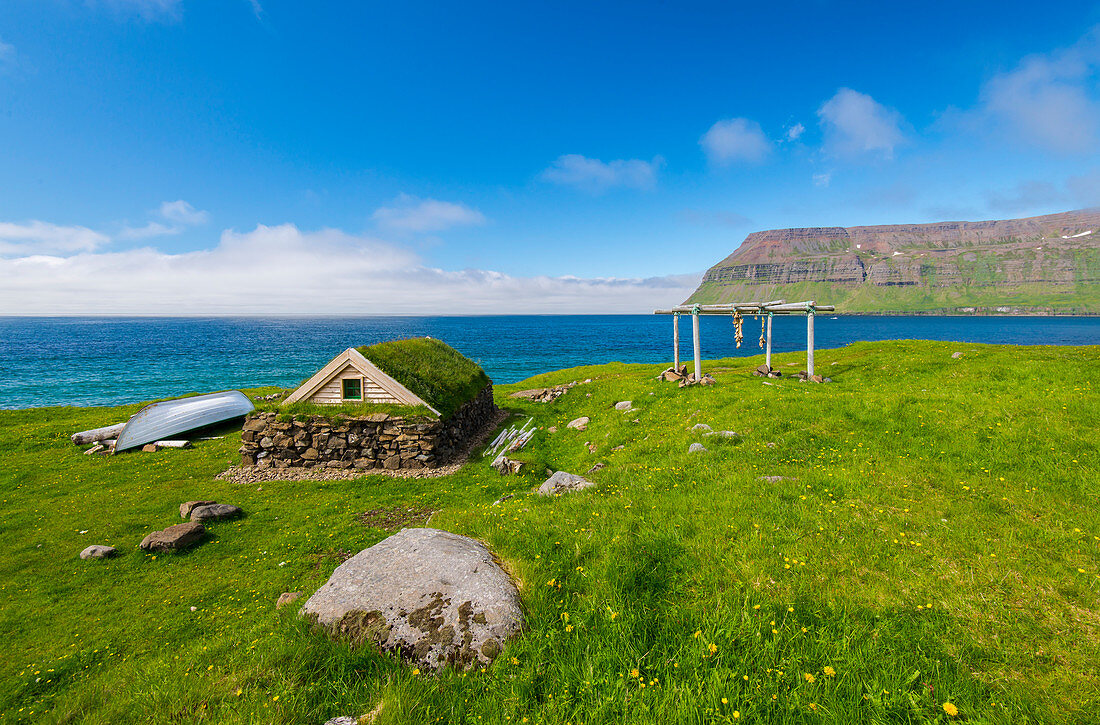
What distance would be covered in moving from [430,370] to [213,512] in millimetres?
10510

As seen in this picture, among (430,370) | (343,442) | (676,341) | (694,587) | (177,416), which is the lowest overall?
(343,442)

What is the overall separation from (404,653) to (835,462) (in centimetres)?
1025

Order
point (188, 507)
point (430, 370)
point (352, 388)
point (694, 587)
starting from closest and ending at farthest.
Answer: point (694, 587)
point (188, 507)
point (352, 388)
point (430, 370)

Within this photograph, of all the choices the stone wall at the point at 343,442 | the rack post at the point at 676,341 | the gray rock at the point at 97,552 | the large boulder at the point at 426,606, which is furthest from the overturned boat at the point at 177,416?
the rack post at the point at 676,341

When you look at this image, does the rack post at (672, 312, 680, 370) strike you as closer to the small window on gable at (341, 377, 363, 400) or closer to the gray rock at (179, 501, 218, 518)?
the small window on gable at (341, 377, 363, 400)

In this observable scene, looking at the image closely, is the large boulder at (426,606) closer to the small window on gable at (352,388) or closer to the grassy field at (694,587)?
the grassy field at (694,587)

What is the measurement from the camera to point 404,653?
4859 mm

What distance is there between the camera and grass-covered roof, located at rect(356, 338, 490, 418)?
1886cm

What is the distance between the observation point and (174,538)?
11.0 m

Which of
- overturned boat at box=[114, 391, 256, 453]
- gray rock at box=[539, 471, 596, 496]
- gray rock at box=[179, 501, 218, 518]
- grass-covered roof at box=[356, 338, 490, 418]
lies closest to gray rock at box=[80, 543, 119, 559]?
gray rock at box=[179, 501, 218, 518]

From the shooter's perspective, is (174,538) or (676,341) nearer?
(174,538)

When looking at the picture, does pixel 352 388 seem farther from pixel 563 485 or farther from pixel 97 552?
pixel 563 485

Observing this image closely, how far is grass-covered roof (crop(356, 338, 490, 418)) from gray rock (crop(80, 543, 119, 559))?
32.1 ft

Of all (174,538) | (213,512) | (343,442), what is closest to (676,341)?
(343,442)
